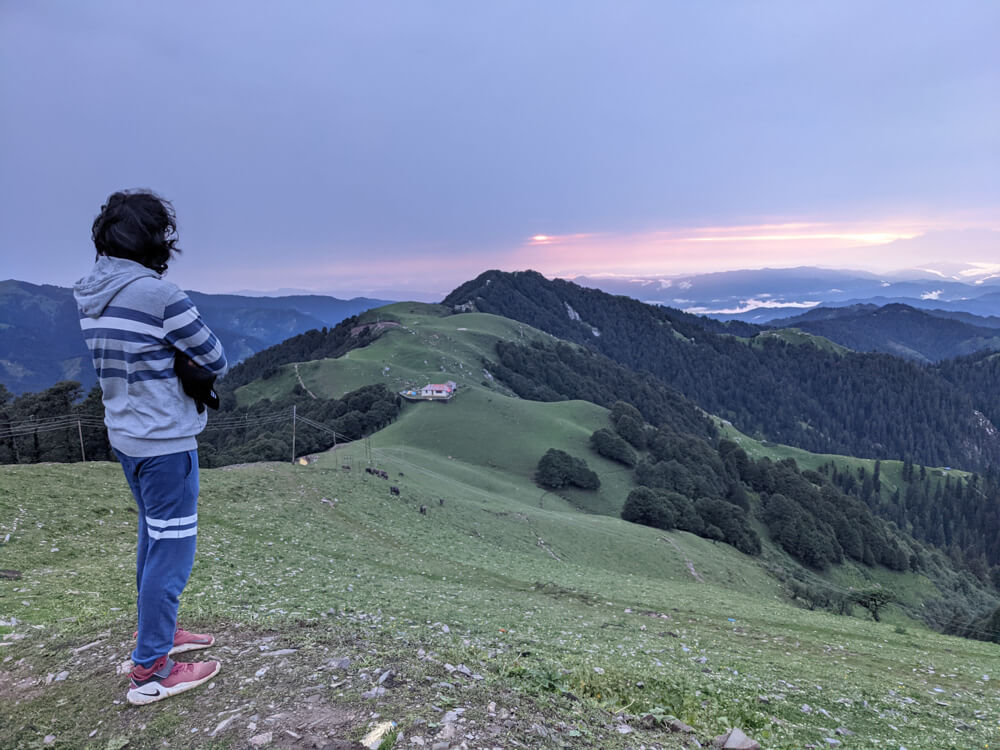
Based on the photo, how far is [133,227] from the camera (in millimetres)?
5008

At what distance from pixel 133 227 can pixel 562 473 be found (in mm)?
65895

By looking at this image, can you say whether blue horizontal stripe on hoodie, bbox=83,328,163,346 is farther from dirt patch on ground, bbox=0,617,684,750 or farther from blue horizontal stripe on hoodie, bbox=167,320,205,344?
dirt patch on ground, bbox=0,617,684,750

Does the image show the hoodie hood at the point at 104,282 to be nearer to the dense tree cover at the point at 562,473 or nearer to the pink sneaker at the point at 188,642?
the pink sneaker at the point at 188,642

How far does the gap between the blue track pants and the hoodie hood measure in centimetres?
148

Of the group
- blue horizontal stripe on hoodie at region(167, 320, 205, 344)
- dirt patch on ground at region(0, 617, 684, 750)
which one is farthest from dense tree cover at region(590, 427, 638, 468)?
blue horizontal stripe on hoodie at region(167, 320, 205, 344)

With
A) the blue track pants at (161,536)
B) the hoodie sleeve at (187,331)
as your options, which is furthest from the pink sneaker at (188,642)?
the hoodie sleeve at (187,331)

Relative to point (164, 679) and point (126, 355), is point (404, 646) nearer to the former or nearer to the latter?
point (164, 679)

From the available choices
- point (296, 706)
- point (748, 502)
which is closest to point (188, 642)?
point (296, 706)

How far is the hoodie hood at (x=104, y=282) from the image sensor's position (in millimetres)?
4801

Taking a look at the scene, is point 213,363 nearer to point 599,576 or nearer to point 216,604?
point 216,604

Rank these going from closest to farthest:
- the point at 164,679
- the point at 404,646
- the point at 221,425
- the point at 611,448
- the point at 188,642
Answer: the point at 164,679, the point at 188,642, the point at 404,646, the point at 611,448, the point at 221,425

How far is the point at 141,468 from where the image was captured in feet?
16.4

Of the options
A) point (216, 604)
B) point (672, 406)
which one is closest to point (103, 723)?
point (216, 604)

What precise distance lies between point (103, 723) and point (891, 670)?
56.5 feet
